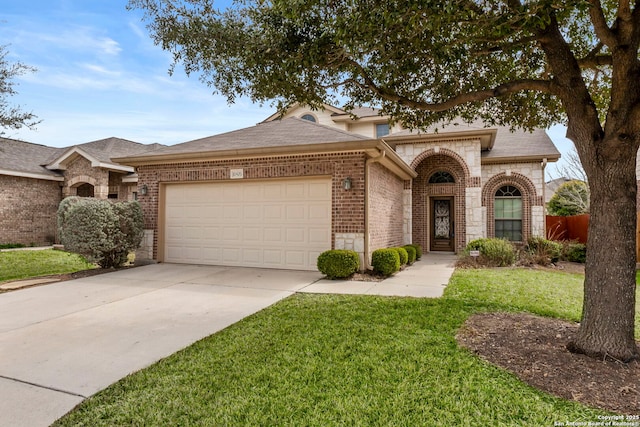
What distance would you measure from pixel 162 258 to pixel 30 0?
21.5 feet

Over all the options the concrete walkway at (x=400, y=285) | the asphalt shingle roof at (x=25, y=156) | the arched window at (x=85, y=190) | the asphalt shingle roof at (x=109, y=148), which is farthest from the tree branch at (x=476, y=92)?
the arched window at (x=85, y=190)

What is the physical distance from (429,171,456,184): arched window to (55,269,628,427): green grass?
10628 millimetres

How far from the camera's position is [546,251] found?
1114 cm

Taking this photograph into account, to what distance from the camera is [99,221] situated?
8477 millimetres

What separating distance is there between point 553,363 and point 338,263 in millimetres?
4764

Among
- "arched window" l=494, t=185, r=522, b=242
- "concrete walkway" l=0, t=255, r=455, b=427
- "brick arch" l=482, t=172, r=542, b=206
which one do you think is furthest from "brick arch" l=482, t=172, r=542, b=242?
"concrete walkway" l=0, t=255, r=455, b=427

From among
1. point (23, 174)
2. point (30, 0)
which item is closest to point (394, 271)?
point (30, 0)

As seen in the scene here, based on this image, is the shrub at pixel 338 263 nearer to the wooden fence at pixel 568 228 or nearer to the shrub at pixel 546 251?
the shrub at pixel 546 251

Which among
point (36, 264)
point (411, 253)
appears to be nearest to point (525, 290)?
point (411, 253)

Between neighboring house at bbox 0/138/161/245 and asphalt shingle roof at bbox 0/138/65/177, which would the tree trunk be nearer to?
neighboring house at bbox 0/138/161/245

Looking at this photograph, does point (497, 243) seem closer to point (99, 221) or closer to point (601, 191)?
point (601, 191)

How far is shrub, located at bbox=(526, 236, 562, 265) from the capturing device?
1088 centimetres

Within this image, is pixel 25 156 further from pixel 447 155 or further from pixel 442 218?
pixel 442 218

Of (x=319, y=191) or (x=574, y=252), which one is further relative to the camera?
(x=574, y=252)
